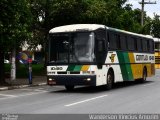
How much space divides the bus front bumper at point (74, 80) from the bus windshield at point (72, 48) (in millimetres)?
677

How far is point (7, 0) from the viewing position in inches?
943

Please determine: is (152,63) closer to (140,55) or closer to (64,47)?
(140,55)

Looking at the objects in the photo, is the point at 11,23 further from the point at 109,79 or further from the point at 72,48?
the point at 109,79

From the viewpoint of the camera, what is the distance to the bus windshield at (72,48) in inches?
827

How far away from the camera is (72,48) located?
21.2 metres

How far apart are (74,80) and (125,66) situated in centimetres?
536

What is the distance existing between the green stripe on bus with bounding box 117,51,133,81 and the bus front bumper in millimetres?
3938

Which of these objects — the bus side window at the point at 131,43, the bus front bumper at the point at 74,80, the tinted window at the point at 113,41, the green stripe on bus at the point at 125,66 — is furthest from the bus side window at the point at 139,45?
the bus front bumper at the point at 74,80

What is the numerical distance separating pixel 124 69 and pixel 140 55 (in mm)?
3570

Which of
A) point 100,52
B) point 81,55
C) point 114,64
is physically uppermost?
point 100,52

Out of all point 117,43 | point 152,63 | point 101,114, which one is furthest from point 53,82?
point 152,63

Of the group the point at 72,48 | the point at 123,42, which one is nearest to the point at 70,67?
the point at 72,48

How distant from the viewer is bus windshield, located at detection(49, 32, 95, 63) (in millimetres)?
21000

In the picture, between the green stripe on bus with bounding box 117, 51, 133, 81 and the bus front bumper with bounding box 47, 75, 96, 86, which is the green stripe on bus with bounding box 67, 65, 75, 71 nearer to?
the bus front bumper with bounding box 47, 75, 96, 86
